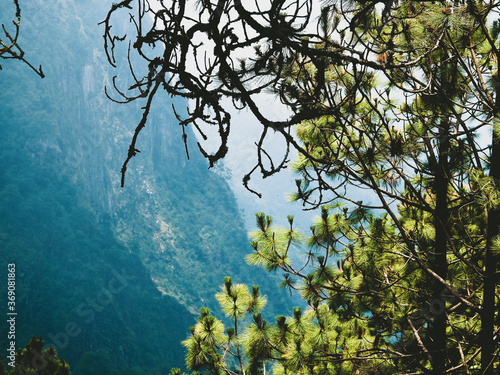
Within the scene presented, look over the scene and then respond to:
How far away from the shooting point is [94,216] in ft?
131

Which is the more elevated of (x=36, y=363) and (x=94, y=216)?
(x=94, y=216)

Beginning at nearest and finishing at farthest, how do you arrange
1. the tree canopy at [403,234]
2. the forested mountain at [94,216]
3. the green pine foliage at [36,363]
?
the tree canopy at [403,234], the green pine foliage at [36,363], the forested mountain at [94,216]

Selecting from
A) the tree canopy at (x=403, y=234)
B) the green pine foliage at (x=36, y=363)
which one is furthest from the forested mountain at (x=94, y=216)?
the tree canopy at (x=403, y=234)

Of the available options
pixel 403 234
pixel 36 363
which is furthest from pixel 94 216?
pixel 403 234

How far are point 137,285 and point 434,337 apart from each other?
124ft

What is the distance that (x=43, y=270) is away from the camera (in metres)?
31.6

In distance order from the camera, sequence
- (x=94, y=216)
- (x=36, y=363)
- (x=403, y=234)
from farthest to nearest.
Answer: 1. (x=94, y=216)
2. (x=36, y=363)
3. (x=403, y=234)

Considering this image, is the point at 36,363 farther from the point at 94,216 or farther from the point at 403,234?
the point at 94,216

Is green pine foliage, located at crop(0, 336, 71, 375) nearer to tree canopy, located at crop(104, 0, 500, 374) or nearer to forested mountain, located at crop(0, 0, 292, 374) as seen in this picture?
tree canopy, located at crop(104, 0, 500, 374)

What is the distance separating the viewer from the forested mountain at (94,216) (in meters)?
30.4

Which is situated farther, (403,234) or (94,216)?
(94,216)

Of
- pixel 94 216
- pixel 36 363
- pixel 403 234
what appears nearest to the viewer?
pixel 403 234

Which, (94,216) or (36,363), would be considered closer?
(36,363)

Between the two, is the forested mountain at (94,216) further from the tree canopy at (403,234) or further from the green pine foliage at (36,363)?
the tree canopy at (403,234)
